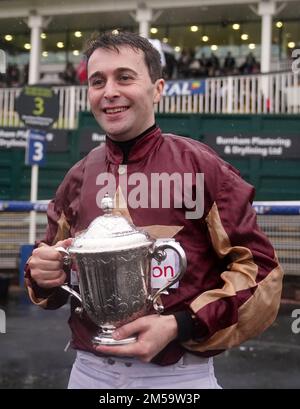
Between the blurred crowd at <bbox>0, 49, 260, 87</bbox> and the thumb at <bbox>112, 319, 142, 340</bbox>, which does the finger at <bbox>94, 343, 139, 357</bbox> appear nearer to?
the thumb at <bbox>112, 319, 142, 340</bbox>

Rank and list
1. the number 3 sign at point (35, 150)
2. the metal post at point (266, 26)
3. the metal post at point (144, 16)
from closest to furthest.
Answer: the number 3 sign at point (35, 150) → the metal post at point (266, 26) → the metal post at point (144, 16)

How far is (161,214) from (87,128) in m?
8.34

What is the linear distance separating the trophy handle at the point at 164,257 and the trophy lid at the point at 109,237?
3 cm

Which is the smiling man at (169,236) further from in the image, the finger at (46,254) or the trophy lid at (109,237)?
the trophy lid at (109,237)

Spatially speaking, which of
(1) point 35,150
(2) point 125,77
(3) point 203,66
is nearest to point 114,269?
(2) point 125,77

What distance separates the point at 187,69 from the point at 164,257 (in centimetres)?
1371

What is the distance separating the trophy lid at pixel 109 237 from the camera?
1.35 meters

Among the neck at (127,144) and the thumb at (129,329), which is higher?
the neck at (127,144)

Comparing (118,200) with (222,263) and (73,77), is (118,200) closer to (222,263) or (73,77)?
(222,263)

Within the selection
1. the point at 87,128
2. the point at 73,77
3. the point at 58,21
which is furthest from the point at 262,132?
the point at 58,21

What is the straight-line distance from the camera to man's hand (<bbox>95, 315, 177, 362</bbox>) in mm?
1324

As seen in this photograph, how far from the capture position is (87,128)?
9.73 m

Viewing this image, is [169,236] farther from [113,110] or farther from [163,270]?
[113,110]

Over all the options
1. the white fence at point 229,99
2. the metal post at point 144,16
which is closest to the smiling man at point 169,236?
the white fence at point 229,99
